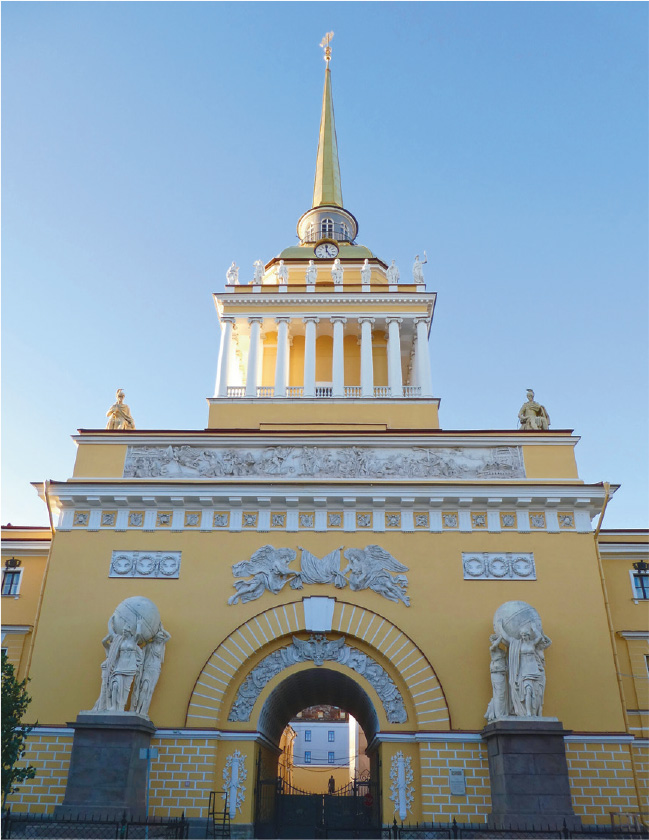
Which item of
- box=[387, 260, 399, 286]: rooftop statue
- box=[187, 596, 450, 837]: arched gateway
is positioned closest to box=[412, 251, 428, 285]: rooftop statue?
box=[387, 260, 399, 286]: rooftop statue

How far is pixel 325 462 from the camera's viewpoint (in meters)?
16.9

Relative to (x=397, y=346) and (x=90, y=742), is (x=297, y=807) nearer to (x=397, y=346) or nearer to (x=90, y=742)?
(x=90, y=742)

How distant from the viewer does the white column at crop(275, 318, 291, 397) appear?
2109cm

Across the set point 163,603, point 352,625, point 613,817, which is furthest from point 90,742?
point 613,817

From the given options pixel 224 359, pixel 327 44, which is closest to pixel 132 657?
pixel 224 359

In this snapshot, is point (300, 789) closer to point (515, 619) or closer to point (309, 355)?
point (515, 619)

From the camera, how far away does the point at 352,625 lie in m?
15.0

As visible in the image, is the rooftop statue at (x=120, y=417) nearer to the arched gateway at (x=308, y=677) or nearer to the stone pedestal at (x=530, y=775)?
the arched gateway at (x=308, y=677)

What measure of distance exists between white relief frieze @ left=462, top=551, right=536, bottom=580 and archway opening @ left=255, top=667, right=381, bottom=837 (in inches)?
136

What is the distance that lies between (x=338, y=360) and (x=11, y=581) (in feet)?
35.4

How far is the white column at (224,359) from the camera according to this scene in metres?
21.4

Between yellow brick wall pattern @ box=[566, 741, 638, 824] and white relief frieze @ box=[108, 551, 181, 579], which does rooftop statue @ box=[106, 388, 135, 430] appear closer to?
white relief frieze @ box=[108, 551, 181, 579]

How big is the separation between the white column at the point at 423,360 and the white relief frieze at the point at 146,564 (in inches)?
356

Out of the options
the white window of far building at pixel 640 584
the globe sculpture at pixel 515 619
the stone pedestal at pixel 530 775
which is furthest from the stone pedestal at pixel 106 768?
the white window of far building at pixel 640 584
